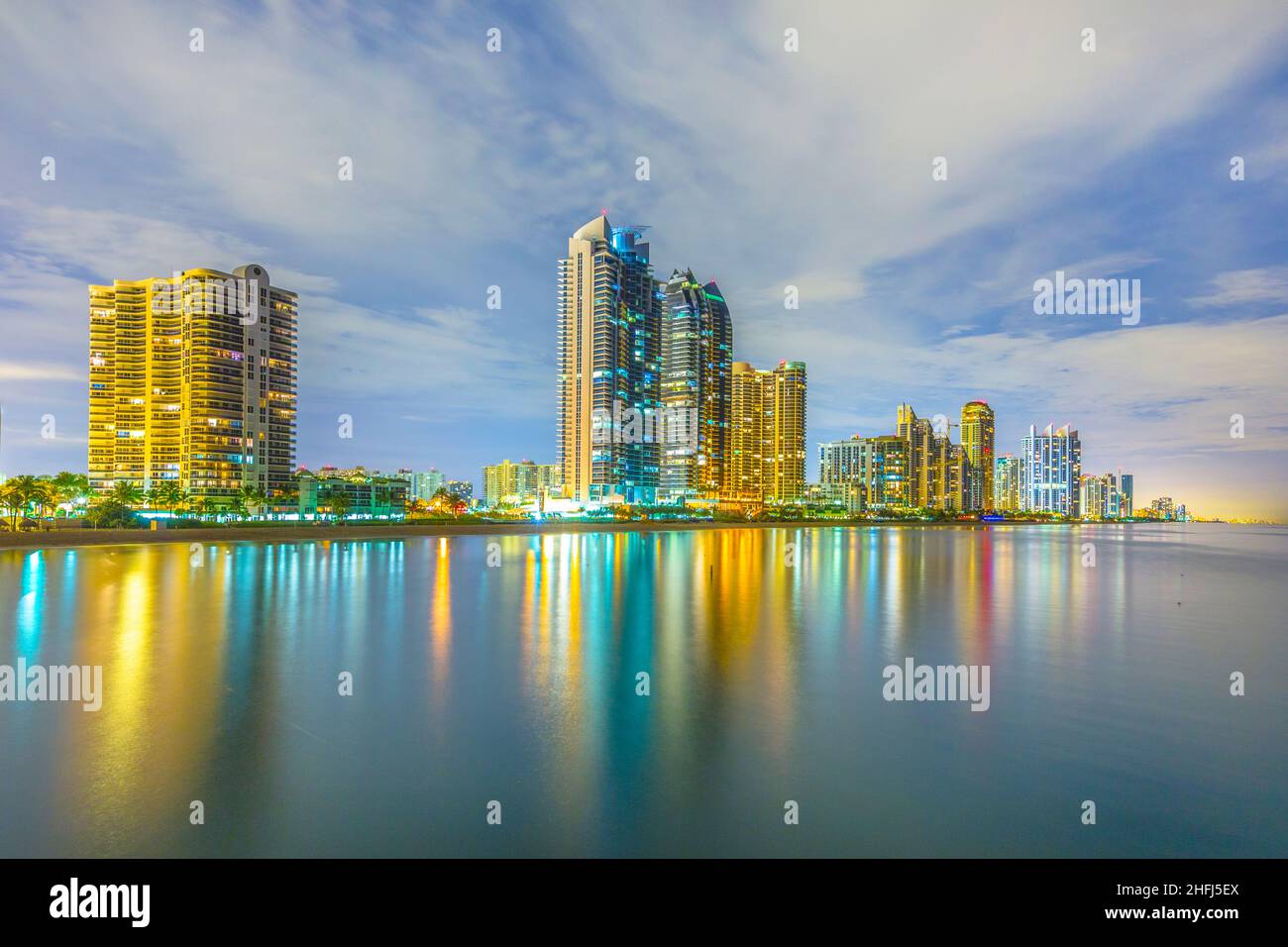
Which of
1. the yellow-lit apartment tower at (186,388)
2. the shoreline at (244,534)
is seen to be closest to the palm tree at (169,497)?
the shoreline at (244,534)

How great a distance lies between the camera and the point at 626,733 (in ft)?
44.3

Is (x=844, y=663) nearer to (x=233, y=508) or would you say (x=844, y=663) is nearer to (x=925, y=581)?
(x=925, y=581)

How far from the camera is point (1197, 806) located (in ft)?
35.3

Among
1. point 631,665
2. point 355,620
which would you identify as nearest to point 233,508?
point 355,620

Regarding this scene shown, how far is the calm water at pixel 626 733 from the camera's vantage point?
945cm

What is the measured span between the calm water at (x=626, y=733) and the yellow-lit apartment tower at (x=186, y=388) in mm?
164591

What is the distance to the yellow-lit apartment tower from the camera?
170 metres

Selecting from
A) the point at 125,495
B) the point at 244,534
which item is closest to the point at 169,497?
the point at 125,495

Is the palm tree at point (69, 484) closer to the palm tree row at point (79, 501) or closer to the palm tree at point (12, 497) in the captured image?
the palm tree row at point (79, 501)

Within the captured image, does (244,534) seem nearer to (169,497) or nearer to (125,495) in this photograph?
(125,495)

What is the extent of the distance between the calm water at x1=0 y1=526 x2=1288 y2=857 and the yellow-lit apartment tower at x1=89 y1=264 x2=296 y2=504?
165m

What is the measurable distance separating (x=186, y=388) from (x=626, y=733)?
202755 mm

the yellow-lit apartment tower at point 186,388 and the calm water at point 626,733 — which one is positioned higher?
the yellow-lit apartment tower at point 186,388
